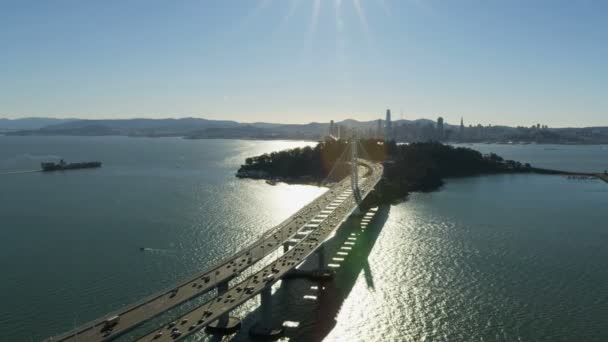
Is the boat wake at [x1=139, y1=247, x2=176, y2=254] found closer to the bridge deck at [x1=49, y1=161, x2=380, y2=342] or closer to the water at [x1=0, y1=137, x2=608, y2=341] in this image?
the water at [x1=0, y1=137, x2=608, y2=341]

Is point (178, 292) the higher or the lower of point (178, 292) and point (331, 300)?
the higher

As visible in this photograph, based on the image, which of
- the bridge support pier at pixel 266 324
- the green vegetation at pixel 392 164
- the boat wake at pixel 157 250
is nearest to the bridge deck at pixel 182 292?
the bridge support pier at pixel 266 324

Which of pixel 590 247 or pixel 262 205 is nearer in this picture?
pixel 590 247

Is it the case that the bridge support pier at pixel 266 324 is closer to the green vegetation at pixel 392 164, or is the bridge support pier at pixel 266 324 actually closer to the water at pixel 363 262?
the water at pixel 363 262

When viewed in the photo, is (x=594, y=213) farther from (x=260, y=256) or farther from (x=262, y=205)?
(x=260, y=256)

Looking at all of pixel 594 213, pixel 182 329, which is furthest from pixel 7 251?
pixel 594 213

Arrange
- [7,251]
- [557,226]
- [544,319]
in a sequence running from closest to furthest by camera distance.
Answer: [544,319], [7,251], [557,226]

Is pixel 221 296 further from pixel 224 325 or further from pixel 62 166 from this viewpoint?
pixel 62 166
